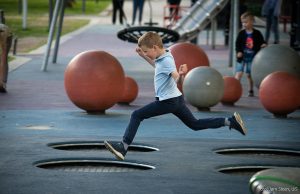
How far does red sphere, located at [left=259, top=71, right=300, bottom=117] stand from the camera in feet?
49.3

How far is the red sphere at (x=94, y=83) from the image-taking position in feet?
49.0

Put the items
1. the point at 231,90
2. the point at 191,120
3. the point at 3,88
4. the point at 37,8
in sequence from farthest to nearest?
the point at 37,8 < the point at 3,88 < the point at 231,90 < the point at 191,120

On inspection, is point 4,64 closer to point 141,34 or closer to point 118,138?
point 141,34

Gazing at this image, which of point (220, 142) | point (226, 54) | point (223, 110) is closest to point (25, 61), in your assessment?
point (226, 54)

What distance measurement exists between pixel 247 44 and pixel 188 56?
56.3 inches

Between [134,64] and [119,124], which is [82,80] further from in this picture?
[134,64]

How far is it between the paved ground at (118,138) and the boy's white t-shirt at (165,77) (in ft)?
2.51

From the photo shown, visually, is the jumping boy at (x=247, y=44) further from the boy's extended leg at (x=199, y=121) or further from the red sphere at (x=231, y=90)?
the boy's extended leg at (x=199, y=121)

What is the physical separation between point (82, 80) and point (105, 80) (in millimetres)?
361

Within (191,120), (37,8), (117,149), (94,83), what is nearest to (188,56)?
(94,83)

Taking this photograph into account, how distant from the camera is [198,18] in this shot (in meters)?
29.0

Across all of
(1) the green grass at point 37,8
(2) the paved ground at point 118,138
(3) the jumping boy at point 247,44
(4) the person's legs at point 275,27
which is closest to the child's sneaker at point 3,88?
(2) the paved ground at point 118,138

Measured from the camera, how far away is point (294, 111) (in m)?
15.9

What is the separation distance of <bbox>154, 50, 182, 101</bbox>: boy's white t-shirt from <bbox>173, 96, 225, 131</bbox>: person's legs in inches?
7.1
